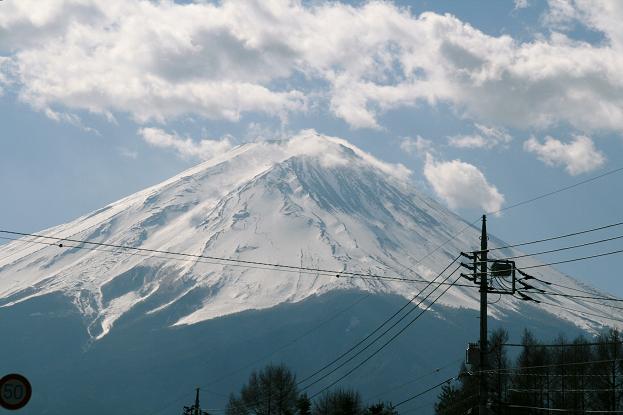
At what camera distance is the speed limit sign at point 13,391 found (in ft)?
54.9

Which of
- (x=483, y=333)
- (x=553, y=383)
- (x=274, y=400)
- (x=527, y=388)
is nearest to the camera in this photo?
(x=483, y=333)

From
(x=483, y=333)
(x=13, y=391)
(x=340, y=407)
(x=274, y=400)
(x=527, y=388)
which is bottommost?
(x=13, y=391)

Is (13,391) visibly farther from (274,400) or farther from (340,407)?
(274,400)

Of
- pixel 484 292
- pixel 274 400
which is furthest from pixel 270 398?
pixel 484 292

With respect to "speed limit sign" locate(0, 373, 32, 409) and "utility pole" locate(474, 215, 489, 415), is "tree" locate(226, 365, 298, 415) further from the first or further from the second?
"speed limit sign" locate(0, 373, 32, 409)

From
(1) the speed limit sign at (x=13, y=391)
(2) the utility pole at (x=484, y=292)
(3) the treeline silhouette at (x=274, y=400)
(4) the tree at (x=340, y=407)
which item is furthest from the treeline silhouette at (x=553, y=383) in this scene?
(1) the speed limit sign at (x=13, y=391)

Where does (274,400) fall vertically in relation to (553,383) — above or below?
below

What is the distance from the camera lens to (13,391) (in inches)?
664

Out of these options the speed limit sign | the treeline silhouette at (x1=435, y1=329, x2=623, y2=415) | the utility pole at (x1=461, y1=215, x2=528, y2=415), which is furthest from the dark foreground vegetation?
the speed limit sign

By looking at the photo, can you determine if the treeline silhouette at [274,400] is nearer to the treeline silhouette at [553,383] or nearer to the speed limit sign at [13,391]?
the treeline silhouette at [553,383]

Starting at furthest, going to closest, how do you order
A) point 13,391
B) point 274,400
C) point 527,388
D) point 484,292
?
point 274,400 → point 527,388 → point 484,292 → point 13,391

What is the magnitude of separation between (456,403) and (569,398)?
6980mm

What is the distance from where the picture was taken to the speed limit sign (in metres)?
16.7

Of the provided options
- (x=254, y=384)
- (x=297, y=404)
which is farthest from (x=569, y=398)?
(x=254, y=384)
